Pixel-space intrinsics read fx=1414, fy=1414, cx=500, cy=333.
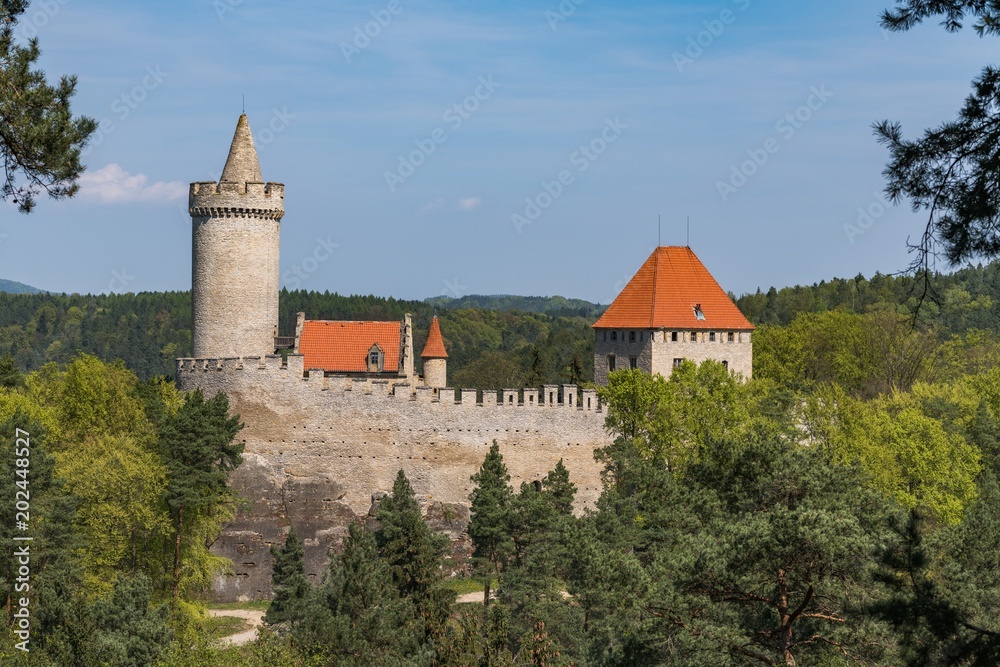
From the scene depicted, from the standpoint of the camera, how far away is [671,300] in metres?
48.9

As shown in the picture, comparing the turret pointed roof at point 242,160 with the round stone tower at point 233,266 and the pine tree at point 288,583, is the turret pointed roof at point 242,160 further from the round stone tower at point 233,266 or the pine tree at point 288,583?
the pine tree at point 288,583

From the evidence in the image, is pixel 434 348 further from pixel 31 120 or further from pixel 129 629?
pixel 31 120

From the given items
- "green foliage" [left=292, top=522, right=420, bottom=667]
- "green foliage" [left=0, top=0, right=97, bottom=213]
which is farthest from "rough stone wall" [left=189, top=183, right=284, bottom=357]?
"green foliage" [left=0, top=0, right=97, bottom=213]

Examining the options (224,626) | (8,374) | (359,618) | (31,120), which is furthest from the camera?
(8,374)

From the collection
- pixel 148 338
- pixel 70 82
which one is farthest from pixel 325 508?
pixel 148 338

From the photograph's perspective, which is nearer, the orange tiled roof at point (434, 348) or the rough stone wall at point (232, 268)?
the rough stone wall at point (232, 268)

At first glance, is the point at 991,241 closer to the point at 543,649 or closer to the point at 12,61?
the point at 12,61

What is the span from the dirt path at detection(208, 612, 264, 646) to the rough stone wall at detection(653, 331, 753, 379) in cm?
1634

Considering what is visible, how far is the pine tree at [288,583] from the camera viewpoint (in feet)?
111

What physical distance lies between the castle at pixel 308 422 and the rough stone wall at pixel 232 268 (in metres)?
0.03

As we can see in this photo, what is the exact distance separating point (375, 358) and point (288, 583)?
12.2 meters

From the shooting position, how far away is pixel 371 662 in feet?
96.5

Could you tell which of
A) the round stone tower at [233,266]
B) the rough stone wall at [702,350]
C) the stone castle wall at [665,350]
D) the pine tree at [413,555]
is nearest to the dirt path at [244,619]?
the pine tree at [413,555]

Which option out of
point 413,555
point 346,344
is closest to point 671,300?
point 346,344
